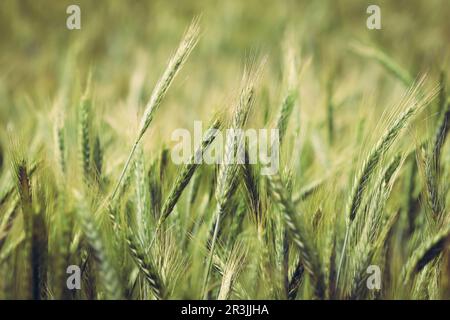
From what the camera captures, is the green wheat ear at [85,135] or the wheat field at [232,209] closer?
the wheat field at [232,209]

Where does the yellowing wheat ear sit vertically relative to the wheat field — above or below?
above

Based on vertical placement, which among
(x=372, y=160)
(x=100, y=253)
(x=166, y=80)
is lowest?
(x=100, y=253)

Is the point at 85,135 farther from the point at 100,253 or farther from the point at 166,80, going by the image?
the point at 100,253

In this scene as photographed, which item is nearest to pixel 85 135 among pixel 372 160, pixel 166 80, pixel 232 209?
pixel 166 80

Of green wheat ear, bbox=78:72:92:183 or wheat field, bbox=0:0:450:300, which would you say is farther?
green wheat ear, bbox=78:72:92:183

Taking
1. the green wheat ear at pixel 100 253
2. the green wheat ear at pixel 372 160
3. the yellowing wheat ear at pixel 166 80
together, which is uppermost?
the yellowing wheat ear at pixel 166 80

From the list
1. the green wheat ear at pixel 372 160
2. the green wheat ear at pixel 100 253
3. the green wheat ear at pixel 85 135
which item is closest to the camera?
the green wheat ear at pixel 100 253

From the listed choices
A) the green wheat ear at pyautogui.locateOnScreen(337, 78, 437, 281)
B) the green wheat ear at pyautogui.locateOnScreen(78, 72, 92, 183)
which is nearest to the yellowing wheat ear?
the green wheat ear at pyautogui.locateOnScreen(78, 72, 92, 183)

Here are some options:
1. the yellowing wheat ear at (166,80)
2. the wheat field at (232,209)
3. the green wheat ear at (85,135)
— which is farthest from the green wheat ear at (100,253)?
the green wheat ear at (85,135)

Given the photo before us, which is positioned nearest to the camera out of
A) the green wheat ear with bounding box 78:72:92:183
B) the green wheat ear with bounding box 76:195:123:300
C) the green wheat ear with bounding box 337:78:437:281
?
the green wheat ear with bounding box 76:195:123:300

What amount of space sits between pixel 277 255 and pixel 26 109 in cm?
150

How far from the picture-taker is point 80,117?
1084 mm

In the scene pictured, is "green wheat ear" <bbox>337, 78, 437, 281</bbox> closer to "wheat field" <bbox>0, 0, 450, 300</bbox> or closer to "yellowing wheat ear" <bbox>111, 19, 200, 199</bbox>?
"wheat field" <bbox>0, 0, 450, 300</bbox>

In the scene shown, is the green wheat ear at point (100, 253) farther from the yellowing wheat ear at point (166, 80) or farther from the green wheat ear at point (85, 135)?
the green wheat ear at point (85, 135)
